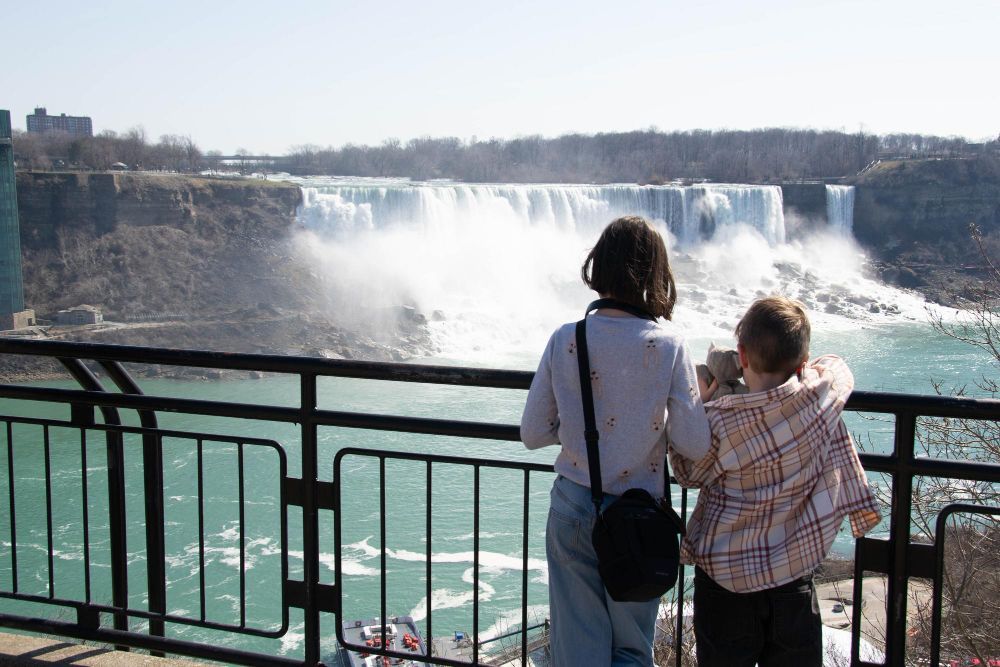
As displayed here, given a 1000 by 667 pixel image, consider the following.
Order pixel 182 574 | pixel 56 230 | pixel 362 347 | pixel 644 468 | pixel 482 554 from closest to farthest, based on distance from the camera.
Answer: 1. pixel 644 468
2. pixel 182 574
3. pixel 482 554
4. pixel 362 347
5. pixel 56 230

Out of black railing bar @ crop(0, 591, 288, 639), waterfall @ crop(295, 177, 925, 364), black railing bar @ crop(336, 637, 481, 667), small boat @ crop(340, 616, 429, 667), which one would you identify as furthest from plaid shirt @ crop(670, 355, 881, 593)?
waterfall @ crop(295, 177, 925, 364)

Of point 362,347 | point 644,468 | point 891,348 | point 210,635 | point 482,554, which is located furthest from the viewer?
point 362,347

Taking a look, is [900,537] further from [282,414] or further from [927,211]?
[927,211]

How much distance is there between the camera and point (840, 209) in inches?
2343

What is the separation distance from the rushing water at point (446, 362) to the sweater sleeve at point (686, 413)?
1.58 m

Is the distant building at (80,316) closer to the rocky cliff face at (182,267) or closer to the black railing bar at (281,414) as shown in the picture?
the rocky cliff face at (182,267)

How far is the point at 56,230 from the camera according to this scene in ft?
161

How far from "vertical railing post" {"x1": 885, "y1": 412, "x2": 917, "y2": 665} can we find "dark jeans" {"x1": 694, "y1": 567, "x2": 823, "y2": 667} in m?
0.28

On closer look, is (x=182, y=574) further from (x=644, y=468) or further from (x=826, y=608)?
(x=644, y=468)

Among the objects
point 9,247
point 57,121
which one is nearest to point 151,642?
point 9,247

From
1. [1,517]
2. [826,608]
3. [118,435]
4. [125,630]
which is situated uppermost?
[118,435]

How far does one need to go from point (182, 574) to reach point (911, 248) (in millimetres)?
53501

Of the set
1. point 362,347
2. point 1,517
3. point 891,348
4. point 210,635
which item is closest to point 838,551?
point 210,635

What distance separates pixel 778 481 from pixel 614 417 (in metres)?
0.43
